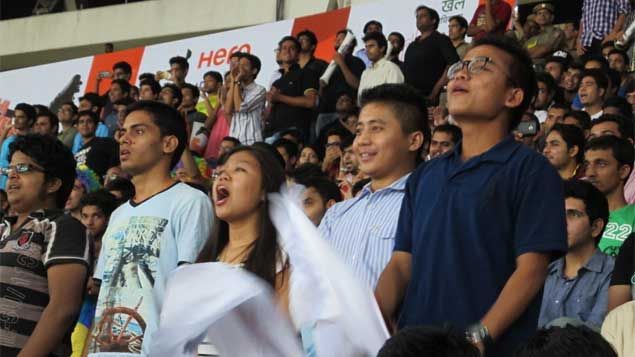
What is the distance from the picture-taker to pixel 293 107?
1311cm

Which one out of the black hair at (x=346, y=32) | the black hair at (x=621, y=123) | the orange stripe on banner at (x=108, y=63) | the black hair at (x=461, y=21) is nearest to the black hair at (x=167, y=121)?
the black hair at (x=621, y=123)

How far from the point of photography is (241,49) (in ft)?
50.9

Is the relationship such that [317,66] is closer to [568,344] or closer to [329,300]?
[329,300]

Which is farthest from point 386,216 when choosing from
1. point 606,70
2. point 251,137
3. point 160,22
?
point 160,22

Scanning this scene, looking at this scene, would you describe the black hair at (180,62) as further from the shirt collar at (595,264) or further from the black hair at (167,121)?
the shirt collar at (595,264)

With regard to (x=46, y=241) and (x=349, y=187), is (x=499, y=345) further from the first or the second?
(x=349, y=187)

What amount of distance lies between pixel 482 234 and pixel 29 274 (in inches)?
85.7

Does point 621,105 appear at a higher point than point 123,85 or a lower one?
lower

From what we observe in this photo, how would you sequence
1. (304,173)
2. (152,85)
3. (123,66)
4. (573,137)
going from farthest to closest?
1. (123,66)
2. (152,85)
3. (573,137)
4. (304,173)

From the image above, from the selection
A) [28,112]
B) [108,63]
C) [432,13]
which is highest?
[108,63]

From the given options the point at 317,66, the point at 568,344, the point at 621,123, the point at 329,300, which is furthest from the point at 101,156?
the point at 568,344

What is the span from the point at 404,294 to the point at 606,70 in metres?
7.31

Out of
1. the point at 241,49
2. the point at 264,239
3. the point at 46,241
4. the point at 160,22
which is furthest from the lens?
the point at 160,22

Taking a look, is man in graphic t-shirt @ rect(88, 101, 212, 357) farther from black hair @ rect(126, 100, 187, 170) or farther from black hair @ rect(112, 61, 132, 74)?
black hair @ rect(112, 61, 132, 74)
